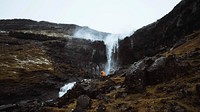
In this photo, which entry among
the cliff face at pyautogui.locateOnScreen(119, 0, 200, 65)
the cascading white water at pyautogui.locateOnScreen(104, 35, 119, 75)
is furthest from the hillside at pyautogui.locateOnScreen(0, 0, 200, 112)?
the cascading white water at pyautogui.locateOnScreen(104, 35, 119, 75)

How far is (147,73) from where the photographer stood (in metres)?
35.7

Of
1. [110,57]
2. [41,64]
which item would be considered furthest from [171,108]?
[110,57]

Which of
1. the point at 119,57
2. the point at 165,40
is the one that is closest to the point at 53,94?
the point at 119,57

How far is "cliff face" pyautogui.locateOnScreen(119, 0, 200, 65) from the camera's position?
313ft

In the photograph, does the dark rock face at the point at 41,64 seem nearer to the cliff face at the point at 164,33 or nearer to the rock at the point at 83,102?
the cliff face at the point at 164,33

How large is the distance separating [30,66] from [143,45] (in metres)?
57.9

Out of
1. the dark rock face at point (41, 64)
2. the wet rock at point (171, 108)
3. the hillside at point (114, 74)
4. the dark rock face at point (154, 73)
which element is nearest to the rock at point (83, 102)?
the hillside at point (114, 74)

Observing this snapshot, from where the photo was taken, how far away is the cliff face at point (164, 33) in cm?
9525

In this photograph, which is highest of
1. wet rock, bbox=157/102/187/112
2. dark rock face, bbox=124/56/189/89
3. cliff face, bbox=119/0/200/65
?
cliff face, bbox=119/0/200/65

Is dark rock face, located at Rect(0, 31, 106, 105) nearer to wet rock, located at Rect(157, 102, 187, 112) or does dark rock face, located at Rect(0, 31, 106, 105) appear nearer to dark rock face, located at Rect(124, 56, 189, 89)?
dark rock face, located at Rect(124, 56, 189, 89)

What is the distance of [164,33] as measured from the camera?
103m

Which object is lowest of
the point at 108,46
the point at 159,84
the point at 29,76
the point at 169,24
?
the point at 29,76

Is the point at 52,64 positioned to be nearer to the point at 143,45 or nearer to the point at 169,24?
the point at 143,45

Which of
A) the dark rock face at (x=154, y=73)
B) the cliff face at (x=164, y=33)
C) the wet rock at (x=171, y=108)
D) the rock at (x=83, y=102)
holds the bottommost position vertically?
the rock at (x=83, y=102)
